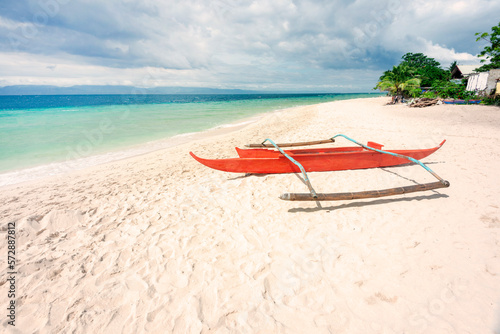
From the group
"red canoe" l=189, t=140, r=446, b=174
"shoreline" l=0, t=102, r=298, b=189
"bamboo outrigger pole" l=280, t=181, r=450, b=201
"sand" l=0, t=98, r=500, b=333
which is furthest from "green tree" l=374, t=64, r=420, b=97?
"shoreline" l=0, t=102, r=298, b=189

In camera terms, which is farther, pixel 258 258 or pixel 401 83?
pixel 401 83

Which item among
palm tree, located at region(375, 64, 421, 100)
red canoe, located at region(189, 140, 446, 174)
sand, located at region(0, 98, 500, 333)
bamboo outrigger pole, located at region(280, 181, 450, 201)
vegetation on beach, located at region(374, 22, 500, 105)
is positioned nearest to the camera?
sand, located at region(0, 98, 500, 333)

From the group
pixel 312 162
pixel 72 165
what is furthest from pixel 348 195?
pixel 72 165

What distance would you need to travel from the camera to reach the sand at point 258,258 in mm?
1965

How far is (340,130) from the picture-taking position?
9.07 metres

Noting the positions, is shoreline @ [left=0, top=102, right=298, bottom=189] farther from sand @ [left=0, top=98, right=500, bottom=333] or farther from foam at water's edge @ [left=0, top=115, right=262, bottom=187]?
sand @ [left=0, top=98, right=500, bottom=333]

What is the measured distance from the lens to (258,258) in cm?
263

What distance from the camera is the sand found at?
1.96 meters

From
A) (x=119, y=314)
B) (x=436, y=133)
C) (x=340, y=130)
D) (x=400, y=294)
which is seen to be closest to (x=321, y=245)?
(x=400, y=294)

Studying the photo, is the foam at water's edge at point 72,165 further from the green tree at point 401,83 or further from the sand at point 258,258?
the green tree at point 401,83

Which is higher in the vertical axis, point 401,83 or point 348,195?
point 401,83

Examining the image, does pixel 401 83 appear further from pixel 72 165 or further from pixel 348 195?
pixel 72 165

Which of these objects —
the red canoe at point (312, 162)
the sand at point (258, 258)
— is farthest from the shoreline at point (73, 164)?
the red canoe at point (312, 162)

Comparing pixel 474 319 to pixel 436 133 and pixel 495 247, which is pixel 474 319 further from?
pixel 436 133
